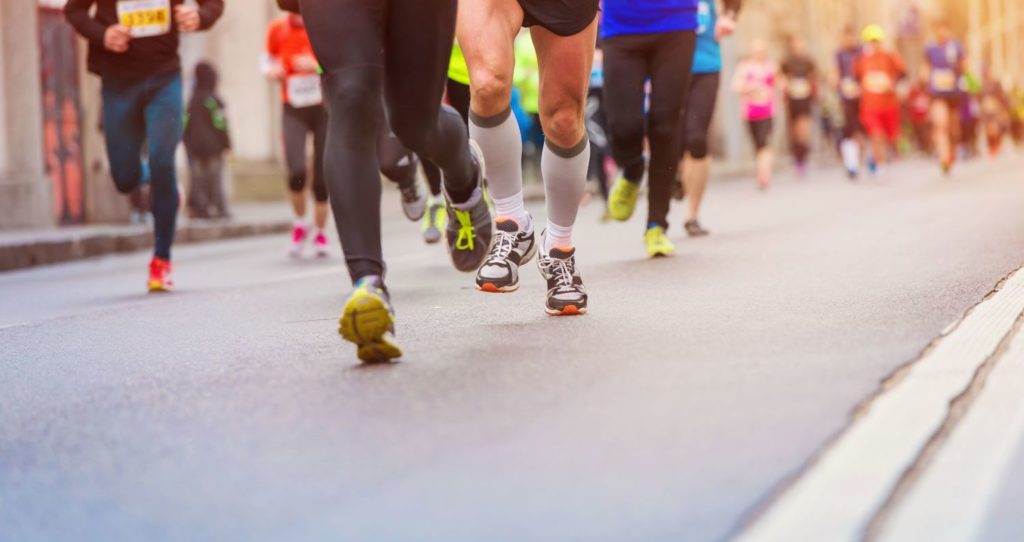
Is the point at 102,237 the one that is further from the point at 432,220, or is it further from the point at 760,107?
the point at 760,107

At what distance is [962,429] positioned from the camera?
12.2 feet

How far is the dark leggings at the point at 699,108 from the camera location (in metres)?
10.5

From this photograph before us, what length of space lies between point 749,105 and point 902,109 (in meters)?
22.1

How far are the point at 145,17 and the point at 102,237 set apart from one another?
606 centimetres

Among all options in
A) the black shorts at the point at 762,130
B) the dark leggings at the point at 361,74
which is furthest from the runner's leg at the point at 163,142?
the black shorts at the point at 762,130

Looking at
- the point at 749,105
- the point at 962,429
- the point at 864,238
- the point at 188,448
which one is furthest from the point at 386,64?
the point at 749,105

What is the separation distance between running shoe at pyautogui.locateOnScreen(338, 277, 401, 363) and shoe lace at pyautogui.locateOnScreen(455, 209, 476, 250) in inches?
50.2

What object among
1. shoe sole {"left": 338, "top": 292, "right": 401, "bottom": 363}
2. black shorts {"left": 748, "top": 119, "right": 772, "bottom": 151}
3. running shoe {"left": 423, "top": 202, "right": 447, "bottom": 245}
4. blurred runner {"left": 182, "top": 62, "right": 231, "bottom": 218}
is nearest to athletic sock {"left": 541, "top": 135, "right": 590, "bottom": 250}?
shoe sole {"left": 338, "top": 292, "right": 401, "bottom": 363}

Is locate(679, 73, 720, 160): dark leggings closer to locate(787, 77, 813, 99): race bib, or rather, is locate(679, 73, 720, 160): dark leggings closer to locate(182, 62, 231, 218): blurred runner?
locate(182, 62, 231, 218): blurred runner

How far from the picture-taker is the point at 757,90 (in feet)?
70.4

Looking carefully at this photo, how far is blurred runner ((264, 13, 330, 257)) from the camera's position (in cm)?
1100

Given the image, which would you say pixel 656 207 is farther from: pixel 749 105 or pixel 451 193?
pixel 749 105

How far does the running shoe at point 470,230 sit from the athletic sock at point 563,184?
1.00 feet

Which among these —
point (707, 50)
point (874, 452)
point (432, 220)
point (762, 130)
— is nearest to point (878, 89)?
point (762, 130)
